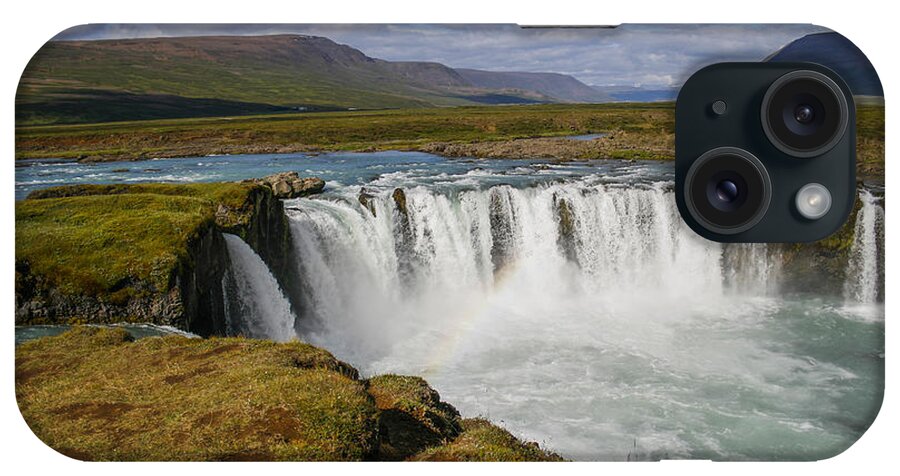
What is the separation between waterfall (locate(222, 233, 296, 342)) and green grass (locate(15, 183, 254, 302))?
3.43 feet

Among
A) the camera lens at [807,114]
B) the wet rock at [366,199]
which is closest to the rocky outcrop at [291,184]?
the wet rock at [366,199]

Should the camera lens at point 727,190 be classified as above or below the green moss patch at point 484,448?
above

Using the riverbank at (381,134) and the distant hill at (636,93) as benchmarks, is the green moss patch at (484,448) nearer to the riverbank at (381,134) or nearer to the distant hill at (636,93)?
the riverbank at (381,134)

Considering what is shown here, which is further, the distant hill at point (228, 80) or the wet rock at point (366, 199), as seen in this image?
the wet rock at point (366, 199)

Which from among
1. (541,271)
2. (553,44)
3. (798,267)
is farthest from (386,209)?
(798,267)

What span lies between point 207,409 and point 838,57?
7.51m

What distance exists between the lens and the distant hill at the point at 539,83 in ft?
30.5

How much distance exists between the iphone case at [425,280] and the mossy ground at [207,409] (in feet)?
0.09

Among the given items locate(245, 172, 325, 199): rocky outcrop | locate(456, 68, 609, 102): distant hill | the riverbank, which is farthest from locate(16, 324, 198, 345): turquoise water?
locate(456, 68, 609, 102): distant hill

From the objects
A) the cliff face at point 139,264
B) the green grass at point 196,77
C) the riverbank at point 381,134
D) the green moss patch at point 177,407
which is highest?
the green grass at point 196,77

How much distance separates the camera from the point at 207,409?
828cm

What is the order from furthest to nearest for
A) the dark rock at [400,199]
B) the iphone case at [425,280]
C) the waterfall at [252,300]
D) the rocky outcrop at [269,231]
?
1. the dark rock at [400,199]
2. the rocky outcrop at [269,231]
3. the waterfall at [252,300]
4. the iphone case at [425,280]

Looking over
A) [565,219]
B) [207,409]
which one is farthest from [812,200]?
[207,409]

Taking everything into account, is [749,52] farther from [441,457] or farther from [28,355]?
[28,355]
